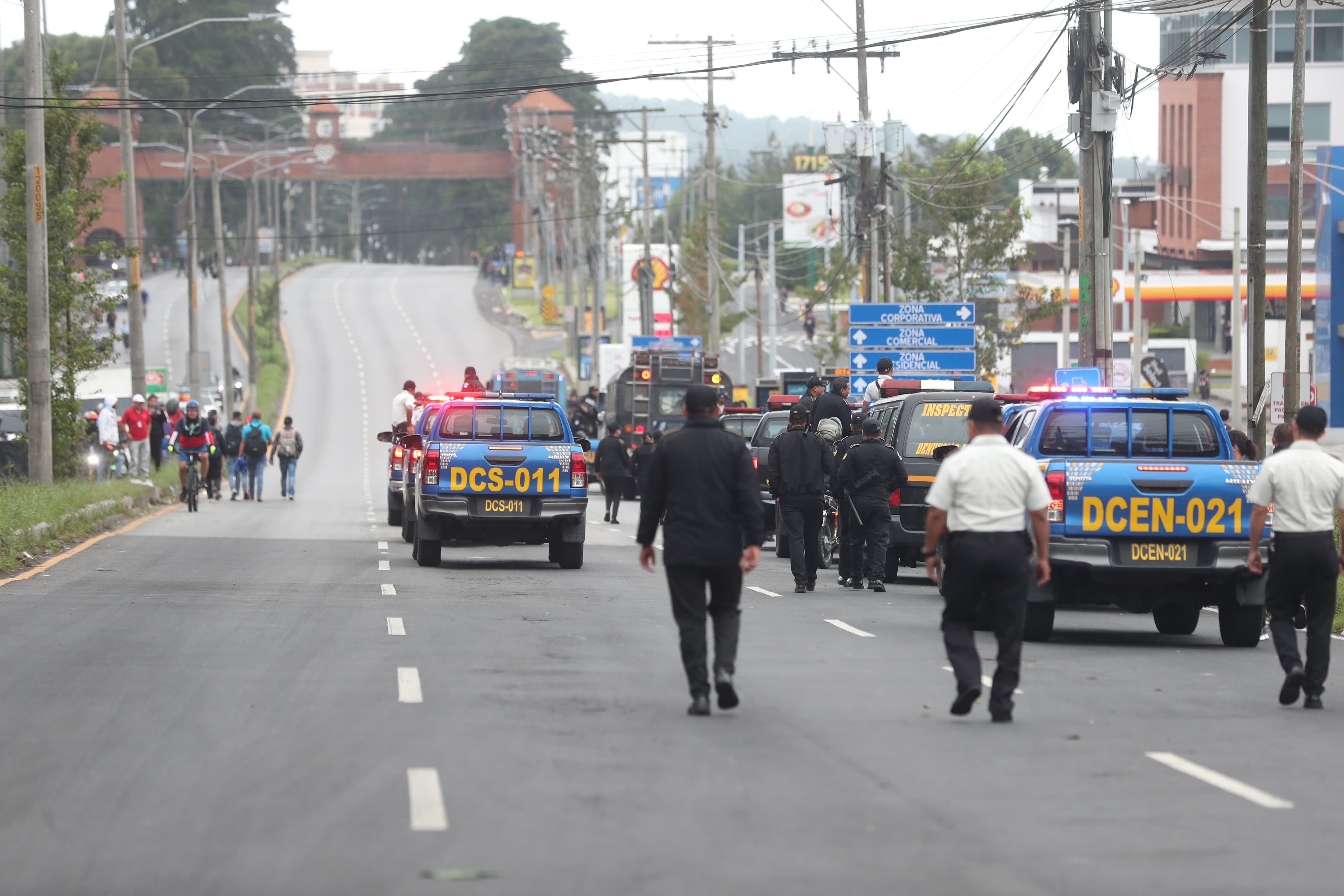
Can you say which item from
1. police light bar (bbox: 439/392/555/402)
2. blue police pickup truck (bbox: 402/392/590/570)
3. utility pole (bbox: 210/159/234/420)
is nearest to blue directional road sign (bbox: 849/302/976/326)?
→ police light bar (bbox: 439/392/555/402)

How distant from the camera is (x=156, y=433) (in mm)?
38844

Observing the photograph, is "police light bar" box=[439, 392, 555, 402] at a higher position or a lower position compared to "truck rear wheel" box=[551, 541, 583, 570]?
higher

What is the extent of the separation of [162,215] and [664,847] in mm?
127872

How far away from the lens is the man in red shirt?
3619cm

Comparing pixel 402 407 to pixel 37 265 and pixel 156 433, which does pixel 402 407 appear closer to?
pixel 37 265

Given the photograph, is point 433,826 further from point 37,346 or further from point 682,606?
point 37,346

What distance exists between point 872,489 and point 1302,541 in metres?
7.68

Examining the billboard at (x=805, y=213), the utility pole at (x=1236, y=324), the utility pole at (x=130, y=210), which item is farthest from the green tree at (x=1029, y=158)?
the utility pole at (x=130, y=210)

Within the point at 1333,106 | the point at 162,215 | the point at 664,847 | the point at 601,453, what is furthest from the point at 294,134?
the point at 664,847

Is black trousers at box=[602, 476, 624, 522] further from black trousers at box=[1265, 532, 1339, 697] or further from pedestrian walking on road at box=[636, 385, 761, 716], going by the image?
pedestrian walking on road at box=[636, 385, 761, 716]

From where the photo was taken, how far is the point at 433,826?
729 centimetres

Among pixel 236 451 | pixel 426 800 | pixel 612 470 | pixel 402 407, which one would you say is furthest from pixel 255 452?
pixel 426 800

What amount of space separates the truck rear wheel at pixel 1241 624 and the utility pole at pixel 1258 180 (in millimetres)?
9832

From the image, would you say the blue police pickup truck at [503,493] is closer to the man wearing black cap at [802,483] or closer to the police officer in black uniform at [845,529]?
the man wearing black cap at [802,483]
